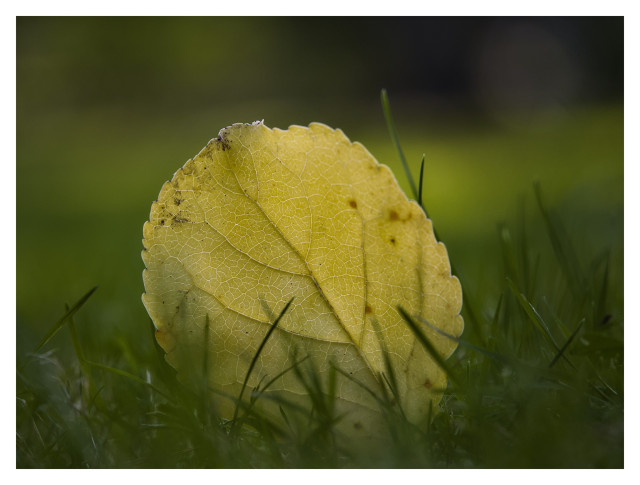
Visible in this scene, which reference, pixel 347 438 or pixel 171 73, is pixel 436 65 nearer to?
pixel 171 73

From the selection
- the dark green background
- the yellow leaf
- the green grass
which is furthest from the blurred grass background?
the yellow leaf

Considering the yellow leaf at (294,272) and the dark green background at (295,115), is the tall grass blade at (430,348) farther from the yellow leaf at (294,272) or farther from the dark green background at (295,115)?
the dark green background at (295,115)

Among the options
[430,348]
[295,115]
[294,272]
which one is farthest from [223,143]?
[295,115]

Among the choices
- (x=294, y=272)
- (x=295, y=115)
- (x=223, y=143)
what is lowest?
(x=294, y=272)

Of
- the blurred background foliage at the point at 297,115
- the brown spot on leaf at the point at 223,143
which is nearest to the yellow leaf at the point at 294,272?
the brown spot on leaf at the point at 223,143

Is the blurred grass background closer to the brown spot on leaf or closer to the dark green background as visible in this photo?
the dark green background

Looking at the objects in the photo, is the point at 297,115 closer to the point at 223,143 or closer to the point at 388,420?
the point at 223,143
